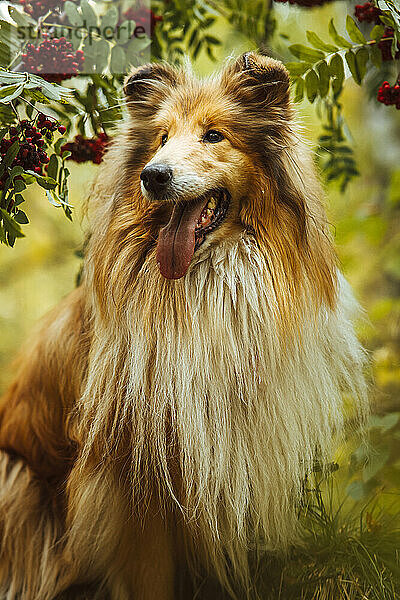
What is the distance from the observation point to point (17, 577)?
2.09 meters

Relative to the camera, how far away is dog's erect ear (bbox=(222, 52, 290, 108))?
1.72 meters

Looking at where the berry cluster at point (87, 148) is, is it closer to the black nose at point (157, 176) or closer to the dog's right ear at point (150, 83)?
the dog's right ear at point (150, 83)

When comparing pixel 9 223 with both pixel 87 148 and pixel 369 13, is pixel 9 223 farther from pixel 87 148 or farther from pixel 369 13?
pixel 369 13

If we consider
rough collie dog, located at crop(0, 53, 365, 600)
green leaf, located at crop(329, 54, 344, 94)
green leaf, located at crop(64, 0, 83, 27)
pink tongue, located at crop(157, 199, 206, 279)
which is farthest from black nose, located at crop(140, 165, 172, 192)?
green leaf, located at crop(64, 0, 83, 27)

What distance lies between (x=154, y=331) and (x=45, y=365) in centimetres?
59

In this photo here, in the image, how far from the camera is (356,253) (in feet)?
12.7

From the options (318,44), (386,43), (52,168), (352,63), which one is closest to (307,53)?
(318,44)

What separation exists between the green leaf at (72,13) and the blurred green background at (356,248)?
22.0 inches

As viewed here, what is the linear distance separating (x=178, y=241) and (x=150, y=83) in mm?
586

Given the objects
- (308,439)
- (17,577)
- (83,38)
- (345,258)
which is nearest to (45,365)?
(17,577)

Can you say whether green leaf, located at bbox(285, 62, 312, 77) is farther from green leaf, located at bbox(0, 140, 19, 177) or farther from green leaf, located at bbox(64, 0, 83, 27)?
green leaf, located at bbox(0, 140, 19, 177)

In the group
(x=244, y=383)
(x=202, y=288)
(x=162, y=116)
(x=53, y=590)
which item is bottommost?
(x=53, y=590)

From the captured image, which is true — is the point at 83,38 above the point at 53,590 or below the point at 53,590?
above

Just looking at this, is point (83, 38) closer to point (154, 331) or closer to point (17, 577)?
point (154, 331)
